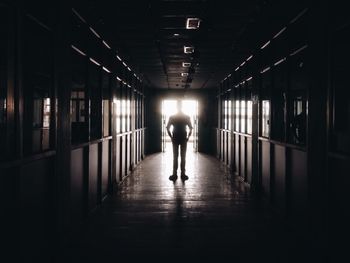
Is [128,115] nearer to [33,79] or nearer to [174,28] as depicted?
[33,79]

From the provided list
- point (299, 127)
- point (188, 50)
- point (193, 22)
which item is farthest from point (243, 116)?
point (193, 22)

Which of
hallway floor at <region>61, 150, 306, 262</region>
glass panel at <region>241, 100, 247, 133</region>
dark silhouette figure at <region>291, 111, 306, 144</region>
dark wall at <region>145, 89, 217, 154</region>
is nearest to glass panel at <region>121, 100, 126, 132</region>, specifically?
hallway floor at <region>61, 150, 306, 262</region>

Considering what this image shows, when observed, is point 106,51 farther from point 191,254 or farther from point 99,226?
point 191,254

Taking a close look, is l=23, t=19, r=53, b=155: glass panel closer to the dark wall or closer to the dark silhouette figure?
the dark silhouette figure

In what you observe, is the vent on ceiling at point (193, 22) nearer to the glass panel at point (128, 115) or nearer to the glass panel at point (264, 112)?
the glass panel at point (264, 112)

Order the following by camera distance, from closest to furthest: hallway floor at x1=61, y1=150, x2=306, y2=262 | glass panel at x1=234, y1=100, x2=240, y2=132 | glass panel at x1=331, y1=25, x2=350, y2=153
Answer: glass panel at x1=331, y1=25, x2=350, y2=153 < hallway floor at x1=61, y1=150, x2=306, y2=262 < glass panel at x1=234, y1=100, x2=240, y2=132

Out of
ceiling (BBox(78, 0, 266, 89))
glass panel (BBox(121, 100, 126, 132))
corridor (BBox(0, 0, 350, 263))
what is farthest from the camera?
glass panel (BBox(121, 100, 126, 132))

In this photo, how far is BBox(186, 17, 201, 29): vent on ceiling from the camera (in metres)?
5.16

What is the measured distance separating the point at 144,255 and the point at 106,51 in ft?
13.2

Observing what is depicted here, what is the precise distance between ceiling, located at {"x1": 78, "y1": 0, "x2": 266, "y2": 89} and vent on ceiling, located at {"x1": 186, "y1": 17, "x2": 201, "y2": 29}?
6 centimetres

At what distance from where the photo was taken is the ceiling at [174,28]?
179 inches

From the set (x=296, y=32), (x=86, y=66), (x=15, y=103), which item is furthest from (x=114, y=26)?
(x=15, y=103)

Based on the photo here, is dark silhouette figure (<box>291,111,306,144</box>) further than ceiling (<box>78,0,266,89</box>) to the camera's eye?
Yes

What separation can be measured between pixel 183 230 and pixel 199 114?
12050 millimetres
